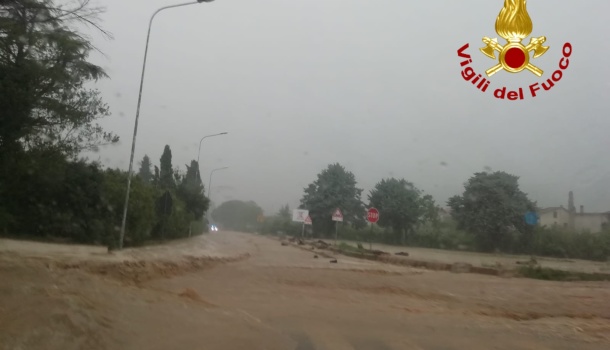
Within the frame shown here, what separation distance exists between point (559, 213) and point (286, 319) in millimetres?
32696

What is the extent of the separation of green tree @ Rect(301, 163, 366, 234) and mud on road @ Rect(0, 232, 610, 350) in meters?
47.4

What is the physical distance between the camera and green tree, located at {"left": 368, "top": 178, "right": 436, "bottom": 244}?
160 feet

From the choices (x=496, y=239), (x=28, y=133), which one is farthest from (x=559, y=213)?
(x=28, y=133)

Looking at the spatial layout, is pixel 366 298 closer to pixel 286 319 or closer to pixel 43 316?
pixel 286 319

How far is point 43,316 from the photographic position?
21.6 feet

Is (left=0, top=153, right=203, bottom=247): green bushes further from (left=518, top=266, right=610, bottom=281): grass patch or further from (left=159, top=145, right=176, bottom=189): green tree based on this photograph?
(left=159, top=145, right=176, bottom=189): green tree

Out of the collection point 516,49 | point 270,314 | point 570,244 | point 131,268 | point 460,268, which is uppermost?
point 516,49

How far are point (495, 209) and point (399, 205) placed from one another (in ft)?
45.7

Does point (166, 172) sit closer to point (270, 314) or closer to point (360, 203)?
point (360, 203)

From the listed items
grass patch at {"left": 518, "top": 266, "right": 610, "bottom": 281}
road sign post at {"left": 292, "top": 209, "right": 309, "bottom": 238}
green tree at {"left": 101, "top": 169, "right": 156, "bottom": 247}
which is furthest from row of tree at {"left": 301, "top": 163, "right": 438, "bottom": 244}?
grass patch at {"left": 518, "top": 266, "right": 610, "bottom": 281}

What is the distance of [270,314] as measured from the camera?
379 inches

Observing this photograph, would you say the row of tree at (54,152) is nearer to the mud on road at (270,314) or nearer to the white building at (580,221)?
the mud on road at (270,314)

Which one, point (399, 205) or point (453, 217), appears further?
→ point (399, 205)

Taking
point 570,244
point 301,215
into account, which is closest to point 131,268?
point 570,244
